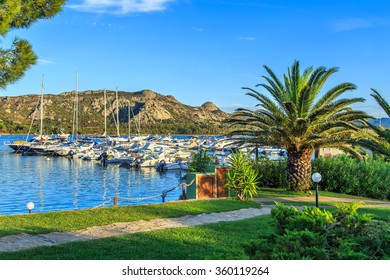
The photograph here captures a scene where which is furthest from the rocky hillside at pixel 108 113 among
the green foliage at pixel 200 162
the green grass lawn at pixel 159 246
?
the green grass lawn at pixel 159 246

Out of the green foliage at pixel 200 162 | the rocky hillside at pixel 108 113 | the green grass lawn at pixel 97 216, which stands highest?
the rocky hillside at pixel 108 113

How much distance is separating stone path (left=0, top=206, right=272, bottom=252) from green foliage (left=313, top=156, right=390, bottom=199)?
29.7ft

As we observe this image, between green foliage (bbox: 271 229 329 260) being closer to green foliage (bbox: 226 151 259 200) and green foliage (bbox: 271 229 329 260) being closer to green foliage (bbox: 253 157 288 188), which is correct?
green foliage (bbox: 226 151 259 200)

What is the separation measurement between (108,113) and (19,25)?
91894 millimetres

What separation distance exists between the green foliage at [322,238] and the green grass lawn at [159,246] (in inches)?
19.4

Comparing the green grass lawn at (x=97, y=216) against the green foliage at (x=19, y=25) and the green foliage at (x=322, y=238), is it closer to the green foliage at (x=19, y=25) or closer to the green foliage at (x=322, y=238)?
the green foliage at (x=19, y=25)

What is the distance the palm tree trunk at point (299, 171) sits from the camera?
19.4 metres

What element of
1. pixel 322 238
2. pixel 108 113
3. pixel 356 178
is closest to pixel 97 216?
pixel 322 238

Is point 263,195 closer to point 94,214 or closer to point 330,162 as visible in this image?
point 330,162

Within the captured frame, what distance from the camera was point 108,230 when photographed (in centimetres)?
1011

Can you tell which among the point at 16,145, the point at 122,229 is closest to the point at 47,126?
the point at 16,145

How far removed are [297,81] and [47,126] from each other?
100m

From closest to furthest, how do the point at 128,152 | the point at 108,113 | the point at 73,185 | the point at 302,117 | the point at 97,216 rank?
1. the point at 97,216
2. the point at 302,117
3. the point at 73,185
4. the point at 128,152
5. the point at 108,113

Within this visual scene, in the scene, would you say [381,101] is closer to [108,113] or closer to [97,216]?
[97,216]
